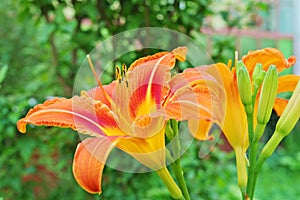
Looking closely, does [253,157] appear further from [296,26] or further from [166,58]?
[296,26]

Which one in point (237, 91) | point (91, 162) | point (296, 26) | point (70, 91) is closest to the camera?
point (91, 162)

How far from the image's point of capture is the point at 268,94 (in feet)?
1.57

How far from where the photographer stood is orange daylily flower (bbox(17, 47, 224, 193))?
0.45m

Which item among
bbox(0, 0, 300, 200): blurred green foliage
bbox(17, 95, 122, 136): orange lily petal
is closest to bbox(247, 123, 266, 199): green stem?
bbox(17, 95, 122, 136): orange lily petal

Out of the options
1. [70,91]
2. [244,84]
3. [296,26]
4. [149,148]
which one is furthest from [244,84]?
[296,26]

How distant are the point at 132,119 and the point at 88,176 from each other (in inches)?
3.5

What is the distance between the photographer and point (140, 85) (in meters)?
0.50

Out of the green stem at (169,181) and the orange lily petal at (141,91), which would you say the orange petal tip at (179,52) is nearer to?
the orange lily petal at (141,91)

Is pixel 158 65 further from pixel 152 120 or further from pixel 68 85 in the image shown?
pixel 68 85

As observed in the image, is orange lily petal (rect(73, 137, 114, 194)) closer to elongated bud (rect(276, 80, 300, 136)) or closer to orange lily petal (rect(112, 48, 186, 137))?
orange lily petal (rect(112, 48, 186, 137))

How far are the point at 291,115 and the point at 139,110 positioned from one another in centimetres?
14

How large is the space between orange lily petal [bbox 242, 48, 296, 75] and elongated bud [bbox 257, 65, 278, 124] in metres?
0.06

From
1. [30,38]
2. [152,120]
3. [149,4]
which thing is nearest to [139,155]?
[152,120]

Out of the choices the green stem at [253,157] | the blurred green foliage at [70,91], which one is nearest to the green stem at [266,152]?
the green stem at [253,157]
